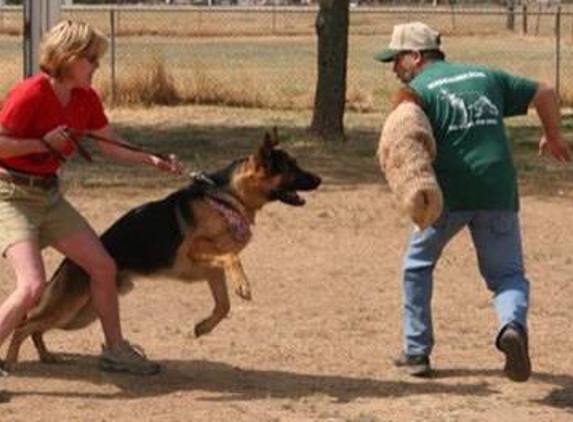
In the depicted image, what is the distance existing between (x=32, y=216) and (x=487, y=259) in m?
2.12

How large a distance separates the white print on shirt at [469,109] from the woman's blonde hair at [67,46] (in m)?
1.58

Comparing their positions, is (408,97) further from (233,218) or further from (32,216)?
(32,216)

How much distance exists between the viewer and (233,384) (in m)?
6.60

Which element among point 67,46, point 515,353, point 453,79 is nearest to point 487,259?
point 515,353

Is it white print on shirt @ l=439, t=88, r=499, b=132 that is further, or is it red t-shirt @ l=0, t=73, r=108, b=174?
white print on shirt @ l=439, t=88, r=499, b=132

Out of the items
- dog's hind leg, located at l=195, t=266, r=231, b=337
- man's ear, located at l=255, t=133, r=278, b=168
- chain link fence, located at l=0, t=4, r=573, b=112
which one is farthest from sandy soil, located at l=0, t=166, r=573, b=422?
chain link fence, located at l=0, t=4, r=573, b=112

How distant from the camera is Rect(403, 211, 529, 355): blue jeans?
20.6 feet

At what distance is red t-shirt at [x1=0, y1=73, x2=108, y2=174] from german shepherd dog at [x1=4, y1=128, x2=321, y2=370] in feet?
2.18

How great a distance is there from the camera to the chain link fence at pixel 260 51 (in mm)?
22500

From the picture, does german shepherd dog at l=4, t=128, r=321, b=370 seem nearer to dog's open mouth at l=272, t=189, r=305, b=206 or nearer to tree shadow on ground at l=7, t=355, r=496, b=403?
dog's open mouth at l=272, t=189, r=305, b=206

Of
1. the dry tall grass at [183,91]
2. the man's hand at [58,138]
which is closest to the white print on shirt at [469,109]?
the man's hand at [58,138]

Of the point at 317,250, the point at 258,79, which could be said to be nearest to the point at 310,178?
the point at 317,250

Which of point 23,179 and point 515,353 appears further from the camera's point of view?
point 23,179

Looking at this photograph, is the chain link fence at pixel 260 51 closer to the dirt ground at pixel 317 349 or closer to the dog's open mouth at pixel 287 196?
the dirt ground at pixel 317 349
